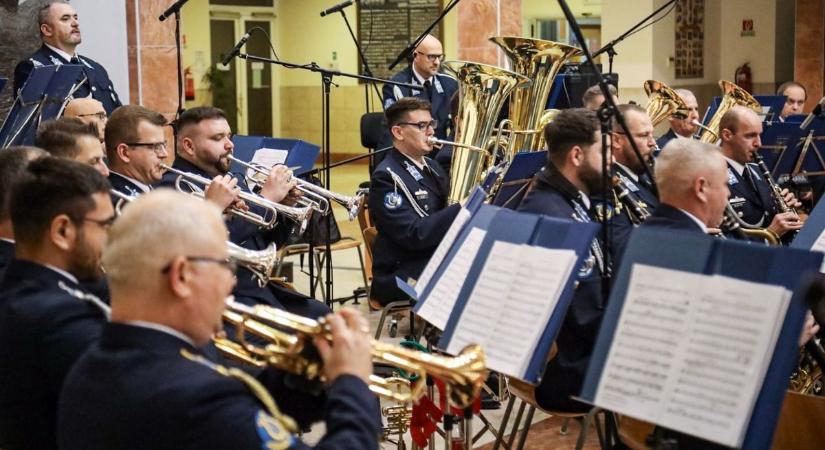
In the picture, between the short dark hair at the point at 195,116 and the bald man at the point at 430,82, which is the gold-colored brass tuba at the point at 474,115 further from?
the bald man at the point at 430,82

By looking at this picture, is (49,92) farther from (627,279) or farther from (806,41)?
(806,41)

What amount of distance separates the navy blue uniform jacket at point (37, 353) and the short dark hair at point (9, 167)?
65 cm

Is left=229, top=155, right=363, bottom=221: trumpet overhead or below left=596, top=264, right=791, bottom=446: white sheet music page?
overhead

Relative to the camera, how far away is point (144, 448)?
6.80 ft

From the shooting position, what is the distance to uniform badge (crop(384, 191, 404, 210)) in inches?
210

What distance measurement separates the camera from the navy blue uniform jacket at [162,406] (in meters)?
2.06

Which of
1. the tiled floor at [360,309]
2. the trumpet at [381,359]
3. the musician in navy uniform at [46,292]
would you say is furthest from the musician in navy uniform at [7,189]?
the tiled floor at [360,309]

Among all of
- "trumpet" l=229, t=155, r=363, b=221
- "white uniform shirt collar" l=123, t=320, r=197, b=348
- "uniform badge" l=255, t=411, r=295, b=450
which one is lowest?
"uniform badge" l=255, t=411, r=295, b=450

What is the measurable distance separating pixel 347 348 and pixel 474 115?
3.48m

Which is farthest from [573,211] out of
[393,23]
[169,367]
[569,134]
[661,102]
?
[393,23]

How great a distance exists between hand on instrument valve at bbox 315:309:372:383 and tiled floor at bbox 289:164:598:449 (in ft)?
8.13

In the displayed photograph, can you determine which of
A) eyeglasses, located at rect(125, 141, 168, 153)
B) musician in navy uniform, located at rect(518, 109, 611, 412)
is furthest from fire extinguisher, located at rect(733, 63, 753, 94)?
eyeglasses, located at rect(125, 141, 168, 153)

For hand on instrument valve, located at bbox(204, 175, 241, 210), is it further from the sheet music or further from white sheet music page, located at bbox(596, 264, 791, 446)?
white sheet music page, located at bbox(596, 264, 791, 446)

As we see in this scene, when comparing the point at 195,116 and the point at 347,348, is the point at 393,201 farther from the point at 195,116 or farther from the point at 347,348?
the point at 347,348
